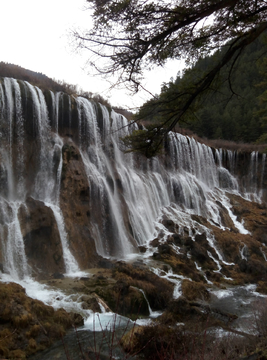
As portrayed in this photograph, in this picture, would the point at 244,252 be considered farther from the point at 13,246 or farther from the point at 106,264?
the point at 13,246

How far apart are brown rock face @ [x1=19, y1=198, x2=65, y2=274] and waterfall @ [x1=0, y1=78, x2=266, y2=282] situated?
29 cm

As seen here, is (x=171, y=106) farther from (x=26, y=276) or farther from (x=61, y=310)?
(x=26, y=276)

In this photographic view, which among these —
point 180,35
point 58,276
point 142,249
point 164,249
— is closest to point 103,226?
point 142,249

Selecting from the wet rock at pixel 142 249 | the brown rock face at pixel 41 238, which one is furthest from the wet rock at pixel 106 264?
the wet rock at pixel 142 249

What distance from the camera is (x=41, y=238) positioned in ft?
39.7

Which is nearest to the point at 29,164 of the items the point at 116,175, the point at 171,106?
the point at 116,175

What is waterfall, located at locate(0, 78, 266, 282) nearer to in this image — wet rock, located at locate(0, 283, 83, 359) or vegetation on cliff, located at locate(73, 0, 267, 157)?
wet rock, located at locate(0, 283, 83, 359)

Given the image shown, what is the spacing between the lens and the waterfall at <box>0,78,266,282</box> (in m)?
13.4

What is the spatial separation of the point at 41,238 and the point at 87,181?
199 inches

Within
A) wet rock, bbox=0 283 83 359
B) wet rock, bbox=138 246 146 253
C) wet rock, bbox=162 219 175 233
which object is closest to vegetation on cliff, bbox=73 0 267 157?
wet rock, bbox=0 283 83 359

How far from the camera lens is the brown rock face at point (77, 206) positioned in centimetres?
1304

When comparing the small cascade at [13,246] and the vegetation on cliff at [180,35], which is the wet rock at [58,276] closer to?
the small cascade at [13,246]

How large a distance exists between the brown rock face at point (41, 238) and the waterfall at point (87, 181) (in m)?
0.29

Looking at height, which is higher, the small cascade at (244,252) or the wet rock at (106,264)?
the wet rock at (106,264)
